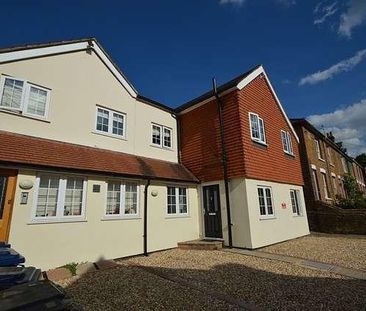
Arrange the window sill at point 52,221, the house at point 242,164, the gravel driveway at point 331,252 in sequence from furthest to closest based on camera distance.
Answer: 1. the house at point 242,164
2. the gravel driveway at point 331,252
3. the window sill at point 52,221

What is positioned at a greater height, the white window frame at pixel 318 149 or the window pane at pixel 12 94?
the white window frame at pixel 318 149

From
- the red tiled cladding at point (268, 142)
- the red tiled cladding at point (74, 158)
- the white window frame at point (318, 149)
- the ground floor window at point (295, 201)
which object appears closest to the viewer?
the red tiled cladding at point (74, 158)

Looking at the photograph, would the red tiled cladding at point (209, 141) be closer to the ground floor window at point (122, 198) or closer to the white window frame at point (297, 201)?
the ground floor window at point (122, 198)

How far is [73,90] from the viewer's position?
9.98 meters

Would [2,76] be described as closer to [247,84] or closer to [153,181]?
[153,181]

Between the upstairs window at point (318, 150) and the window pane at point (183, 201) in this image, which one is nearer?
the window pane at point (183, 201)

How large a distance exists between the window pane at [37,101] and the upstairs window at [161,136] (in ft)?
17.3

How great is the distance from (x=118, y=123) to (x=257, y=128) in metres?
7.09

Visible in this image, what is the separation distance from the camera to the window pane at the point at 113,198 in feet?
30.6

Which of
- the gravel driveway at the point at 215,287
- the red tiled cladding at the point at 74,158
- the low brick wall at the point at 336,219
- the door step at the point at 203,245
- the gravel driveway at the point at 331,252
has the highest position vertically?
the red tiled cladding at the point at 74,158

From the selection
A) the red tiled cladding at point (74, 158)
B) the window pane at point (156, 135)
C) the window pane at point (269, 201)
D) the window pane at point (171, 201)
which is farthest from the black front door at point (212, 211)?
the window pane at point (156, 135)

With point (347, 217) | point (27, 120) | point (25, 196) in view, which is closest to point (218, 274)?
point (25, 196)

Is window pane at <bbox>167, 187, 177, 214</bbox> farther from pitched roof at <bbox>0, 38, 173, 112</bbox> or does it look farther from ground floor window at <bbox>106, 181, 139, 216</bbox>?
pitched roof at <bbox>0, 38, 173, 112</bbox>

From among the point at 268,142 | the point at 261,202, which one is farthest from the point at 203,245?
the point at 268,142
